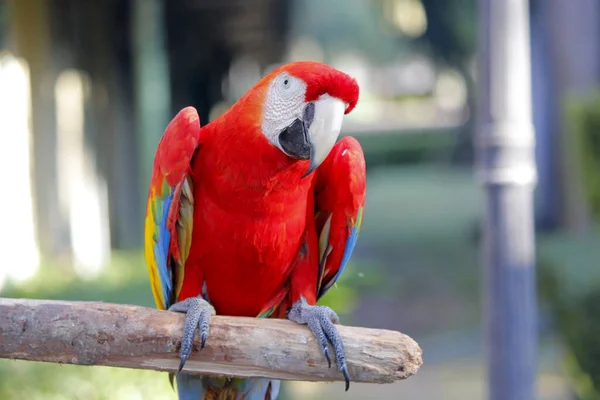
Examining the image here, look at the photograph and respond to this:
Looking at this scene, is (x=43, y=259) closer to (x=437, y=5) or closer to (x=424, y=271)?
(x=424, y=271)

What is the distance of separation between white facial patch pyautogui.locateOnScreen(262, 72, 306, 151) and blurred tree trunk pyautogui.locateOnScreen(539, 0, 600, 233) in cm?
421

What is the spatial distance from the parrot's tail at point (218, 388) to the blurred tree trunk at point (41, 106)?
2615mm

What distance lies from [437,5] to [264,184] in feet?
24.2

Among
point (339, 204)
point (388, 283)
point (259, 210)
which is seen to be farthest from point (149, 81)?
point (259, 210)

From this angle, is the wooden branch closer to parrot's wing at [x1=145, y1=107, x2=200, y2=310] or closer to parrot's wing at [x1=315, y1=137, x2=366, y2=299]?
parrot's wing at [x1=145, y1=107, x2=200, y2=310]

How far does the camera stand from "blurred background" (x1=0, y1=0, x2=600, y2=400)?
332 centimetres

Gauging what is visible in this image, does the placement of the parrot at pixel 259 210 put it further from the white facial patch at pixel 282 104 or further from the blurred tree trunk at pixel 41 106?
the blurred tree trunk at pixel 41 106

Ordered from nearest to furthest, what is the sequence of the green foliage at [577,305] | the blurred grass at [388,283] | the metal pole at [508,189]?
the metal pole at [508,189], the blurred grass at [388,283], the green foliage at [577,305]

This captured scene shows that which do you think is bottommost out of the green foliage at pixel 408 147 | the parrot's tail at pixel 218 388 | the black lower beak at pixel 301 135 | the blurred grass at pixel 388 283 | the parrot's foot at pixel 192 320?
the green foliage at pixel 408 147

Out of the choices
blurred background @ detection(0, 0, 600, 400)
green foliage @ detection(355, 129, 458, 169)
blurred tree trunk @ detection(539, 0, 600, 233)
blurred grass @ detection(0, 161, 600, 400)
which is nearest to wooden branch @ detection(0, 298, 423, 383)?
blurred background @ detection(0, 0, 600, 400)

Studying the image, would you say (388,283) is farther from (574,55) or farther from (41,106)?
(41,106)

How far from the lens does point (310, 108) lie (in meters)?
1.54

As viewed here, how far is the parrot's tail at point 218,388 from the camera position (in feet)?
5.96

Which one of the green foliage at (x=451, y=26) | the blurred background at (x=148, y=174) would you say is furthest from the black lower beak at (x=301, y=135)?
the green foliage at (x=451, y=26)
